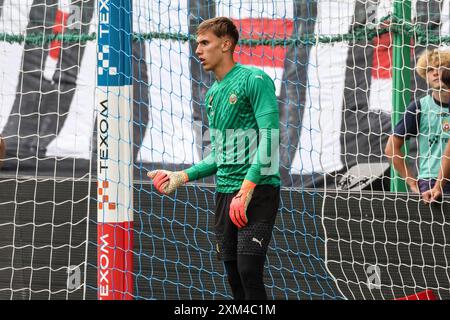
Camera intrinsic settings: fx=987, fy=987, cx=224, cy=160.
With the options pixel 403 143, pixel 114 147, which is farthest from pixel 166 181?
pixel 403 143

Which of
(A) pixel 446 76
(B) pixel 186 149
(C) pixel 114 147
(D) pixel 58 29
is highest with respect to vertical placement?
(D) pixel 58 29

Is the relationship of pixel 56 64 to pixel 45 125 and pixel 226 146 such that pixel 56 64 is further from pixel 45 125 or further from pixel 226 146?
pixel 226 146

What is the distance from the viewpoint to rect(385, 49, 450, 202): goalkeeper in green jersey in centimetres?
640

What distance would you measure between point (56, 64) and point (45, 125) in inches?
19.7

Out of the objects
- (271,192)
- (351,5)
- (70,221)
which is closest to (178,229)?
(70,221)

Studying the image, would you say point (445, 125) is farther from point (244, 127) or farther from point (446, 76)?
point (244, 127)

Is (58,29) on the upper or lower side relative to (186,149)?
upper

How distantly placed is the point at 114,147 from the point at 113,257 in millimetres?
625

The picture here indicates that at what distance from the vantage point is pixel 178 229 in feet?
21.9

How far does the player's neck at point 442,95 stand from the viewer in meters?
6.44

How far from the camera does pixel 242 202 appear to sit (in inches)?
196

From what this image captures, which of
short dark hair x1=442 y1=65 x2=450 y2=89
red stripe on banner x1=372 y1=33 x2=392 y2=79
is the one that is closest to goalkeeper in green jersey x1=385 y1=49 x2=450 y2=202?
short dark hair x1=442 y1=65 x2=450 y2=89

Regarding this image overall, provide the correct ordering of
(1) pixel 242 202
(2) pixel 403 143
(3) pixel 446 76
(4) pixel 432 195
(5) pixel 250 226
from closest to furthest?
1. (1) pixel 242 202
2. (5) pixel 250 226
3. (3) pixel 446 76
4. (4) pixel 432 195
5. (2) pixel 403 143

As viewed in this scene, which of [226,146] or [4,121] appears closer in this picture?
[226,146]
